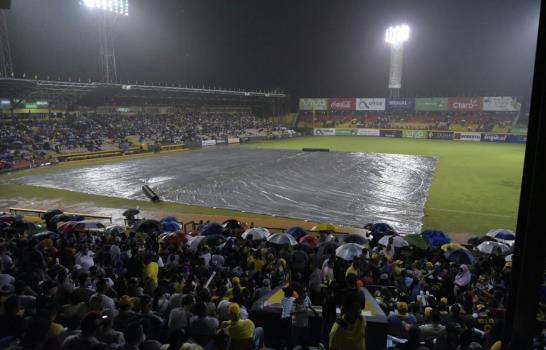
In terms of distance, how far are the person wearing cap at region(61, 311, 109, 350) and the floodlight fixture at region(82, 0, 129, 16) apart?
4582 cm

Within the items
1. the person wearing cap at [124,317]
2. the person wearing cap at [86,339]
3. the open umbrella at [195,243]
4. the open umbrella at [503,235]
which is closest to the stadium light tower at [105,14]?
the open umbrella at [195,243]

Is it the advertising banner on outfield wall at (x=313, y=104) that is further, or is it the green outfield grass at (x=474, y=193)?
the advertising banner on outfield wall at (x=313, y=104)

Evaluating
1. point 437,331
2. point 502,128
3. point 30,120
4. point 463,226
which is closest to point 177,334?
point 437,331

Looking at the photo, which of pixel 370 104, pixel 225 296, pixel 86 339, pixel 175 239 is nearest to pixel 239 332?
pixel 86 339

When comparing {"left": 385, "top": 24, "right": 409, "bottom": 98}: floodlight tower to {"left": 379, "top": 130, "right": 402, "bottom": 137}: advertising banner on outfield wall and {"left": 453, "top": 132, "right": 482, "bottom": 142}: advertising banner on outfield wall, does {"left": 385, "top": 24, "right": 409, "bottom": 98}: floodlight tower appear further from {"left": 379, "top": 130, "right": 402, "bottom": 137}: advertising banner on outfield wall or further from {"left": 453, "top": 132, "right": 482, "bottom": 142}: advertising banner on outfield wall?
{"left": 453, "top": 132, "right": 482, "bottom": 142}: advertising banner on outfield wall

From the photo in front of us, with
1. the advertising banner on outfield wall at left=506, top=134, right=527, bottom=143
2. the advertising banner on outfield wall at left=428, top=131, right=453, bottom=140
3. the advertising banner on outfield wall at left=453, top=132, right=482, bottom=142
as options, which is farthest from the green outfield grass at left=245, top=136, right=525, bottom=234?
the advertising banner on outfield wall at left=428, top=131, right=453, bottom=140

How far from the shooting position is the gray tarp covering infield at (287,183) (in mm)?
19578

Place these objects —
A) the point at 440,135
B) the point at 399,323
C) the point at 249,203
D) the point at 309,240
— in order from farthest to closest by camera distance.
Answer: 1. the point at 440,135
2. the point at 249,203
3. the point at 309,240
4. the point at 399,323

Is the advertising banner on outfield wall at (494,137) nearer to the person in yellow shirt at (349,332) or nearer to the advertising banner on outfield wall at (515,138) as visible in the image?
the advertising banner on outfield wall at (515,138)

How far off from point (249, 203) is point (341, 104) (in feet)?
184

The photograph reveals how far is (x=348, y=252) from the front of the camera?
367 inches

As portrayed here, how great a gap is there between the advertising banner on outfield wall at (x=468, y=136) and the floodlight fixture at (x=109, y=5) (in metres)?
51.9

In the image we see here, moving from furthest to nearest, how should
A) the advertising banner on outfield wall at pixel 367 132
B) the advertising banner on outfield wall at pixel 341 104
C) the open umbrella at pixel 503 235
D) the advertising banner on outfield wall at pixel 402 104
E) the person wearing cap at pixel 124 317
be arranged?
the advertising banner on outfield wall at pixel 341 104 → the advertising banner on outfield wall at pixel 367 132 → the advertising banner on outfield wall at pixel 402 104 → the open umbrella at pixel 503 235 → the person wearing cap at pixel 124 317

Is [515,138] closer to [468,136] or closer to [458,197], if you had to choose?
[468,136]
